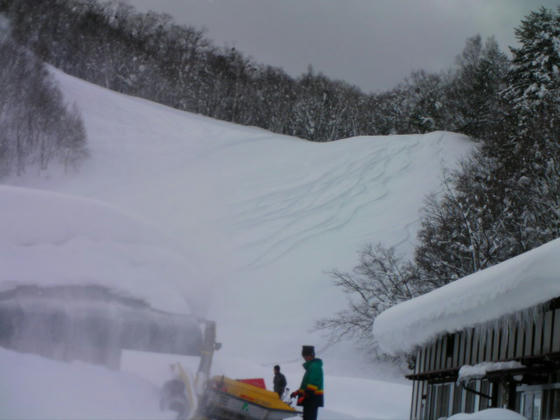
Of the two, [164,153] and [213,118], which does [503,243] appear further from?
[213,118]

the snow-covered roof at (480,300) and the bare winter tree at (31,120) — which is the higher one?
the bare winter tree at (31,120)

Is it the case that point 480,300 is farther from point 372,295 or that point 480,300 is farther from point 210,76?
point 210,76

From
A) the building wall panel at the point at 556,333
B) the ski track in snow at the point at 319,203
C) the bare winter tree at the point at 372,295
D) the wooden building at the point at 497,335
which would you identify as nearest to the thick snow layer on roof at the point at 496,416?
the wooden building at the point at 497,335

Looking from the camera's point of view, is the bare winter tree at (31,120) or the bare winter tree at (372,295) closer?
the bare winter tree at (372,295)

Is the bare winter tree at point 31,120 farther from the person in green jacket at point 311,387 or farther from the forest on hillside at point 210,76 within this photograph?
the person in green jacket at point 311,387

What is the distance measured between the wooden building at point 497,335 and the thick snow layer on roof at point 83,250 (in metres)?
5.58

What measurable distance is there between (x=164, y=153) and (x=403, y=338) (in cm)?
4072

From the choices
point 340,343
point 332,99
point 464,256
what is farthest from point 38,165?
point 332,99

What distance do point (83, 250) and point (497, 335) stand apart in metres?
7.71

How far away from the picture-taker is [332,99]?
222 ft

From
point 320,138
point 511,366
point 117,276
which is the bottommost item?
point 117,276

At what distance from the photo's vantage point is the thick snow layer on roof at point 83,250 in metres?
2.18

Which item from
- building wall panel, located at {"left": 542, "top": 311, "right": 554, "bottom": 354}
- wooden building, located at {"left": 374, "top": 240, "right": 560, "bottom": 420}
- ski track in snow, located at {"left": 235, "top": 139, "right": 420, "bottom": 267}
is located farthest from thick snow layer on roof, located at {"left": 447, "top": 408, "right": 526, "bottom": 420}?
ski track in snow, located at {"left": 235, "top": 139, "right": 420, "bottom": 267}

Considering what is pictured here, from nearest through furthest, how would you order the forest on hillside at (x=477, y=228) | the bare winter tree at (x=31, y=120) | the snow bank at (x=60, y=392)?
the snow bank at (x=60, y=392), the forest on hillside at (x=477, y=228), the bare winter tree at (x=31, y=120)
